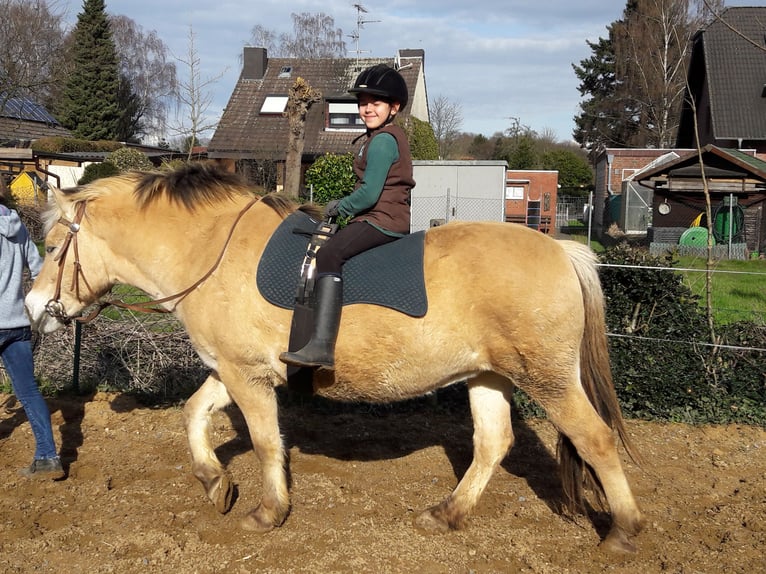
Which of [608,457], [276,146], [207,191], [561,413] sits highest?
[276,146]

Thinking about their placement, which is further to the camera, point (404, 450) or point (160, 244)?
point (404, 450)

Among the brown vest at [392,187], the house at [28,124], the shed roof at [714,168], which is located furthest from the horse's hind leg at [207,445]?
the house at [28,124]

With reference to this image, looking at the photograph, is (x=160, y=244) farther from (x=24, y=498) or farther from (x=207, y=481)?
(x=24, y=498)

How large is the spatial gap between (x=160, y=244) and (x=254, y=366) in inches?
38.6

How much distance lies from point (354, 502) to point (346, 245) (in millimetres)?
1819

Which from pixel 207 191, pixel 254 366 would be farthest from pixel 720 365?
pixel 207 191

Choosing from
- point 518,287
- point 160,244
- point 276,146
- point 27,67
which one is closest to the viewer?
point 518,287

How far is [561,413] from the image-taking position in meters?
3.88

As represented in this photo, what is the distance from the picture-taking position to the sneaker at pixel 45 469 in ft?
15.0

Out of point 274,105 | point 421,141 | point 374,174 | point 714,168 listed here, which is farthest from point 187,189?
point 274,105

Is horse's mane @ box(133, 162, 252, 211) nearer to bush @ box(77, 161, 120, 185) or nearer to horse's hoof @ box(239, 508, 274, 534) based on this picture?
horse's hoof @ box(239, 508, 274, 534)

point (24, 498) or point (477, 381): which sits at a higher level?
point (477, 381)

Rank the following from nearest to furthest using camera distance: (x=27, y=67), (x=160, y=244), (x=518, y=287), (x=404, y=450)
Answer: (x=518, y=287)
(x=160, y=244)
(x=404, y=450)
(x=27, y=67)

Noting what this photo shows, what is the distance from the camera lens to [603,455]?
3844 millimetres
